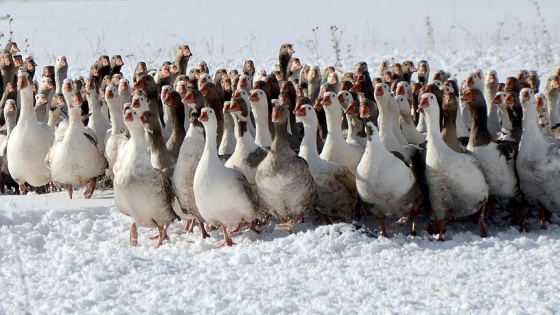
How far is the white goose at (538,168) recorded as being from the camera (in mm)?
10109

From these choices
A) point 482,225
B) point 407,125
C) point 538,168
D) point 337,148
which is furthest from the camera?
point 407,125

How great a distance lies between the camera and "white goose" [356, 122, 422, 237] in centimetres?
977

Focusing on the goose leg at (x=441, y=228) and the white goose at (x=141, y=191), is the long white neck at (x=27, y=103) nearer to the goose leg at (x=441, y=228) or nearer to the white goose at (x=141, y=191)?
the white goose at (x=141, y=191)

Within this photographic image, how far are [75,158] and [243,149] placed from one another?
2592 millimetres

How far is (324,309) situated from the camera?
736 cm

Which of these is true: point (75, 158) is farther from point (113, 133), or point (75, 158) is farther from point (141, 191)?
point (141, 191)

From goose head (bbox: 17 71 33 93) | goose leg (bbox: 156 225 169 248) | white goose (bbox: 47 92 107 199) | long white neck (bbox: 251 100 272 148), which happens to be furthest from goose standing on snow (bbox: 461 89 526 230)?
goose head (bbox: 17 71 33 93)

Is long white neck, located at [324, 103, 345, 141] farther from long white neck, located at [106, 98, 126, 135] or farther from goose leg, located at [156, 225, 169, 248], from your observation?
long white neck, located at [106, 98, 126, 135]

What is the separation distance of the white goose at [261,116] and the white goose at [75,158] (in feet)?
7.50

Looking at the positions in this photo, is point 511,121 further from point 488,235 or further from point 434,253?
point 434,253

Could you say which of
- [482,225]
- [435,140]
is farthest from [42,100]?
[482,225]

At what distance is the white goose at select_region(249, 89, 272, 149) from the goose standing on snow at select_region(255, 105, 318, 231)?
1.12 meters

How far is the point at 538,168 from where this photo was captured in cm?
1014

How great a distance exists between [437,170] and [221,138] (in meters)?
3.03
